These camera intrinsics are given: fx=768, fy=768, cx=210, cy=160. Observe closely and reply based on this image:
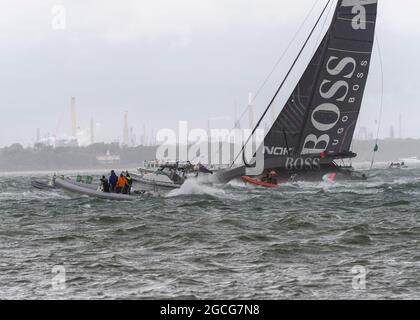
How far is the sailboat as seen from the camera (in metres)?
39.5

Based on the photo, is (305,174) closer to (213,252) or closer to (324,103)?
(324,103)

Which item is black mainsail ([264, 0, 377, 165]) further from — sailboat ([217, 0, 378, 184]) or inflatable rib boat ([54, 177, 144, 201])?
inflatable rib boat ([54, 177, 144, 201])

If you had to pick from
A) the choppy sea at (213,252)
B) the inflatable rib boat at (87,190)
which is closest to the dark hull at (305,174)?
the inflatable rib boat at (87,190)

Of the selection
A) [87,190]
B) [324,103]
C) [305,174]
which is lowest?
[305,174]

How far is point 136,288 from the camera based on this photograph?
11.1 metres

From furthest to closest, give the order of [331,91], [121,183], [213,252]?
[331,91] < [121,183] < [213,252]

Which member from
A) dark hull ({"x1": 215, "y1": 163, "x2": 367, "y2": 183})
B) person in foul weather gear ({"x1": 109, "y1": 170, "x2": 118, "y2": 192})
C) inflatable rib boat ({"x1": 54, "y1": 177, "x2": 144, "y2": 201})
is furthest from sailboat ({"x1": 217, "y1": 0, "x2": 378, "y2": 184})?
person in foul weather gear ({"x1": 109, "y1": 170, "x2": 118, "y2": 192})

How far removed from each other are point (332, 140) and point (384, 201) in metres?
13.1

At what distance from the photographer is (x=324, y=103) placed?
3988cm

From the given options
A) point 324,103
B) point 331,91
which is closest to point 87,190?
point 324,103

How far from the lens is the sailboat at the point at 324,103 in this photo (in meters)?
39.5

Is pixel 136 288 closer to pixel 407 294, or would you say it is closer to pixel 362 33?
pixel 407 294
